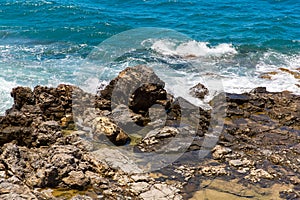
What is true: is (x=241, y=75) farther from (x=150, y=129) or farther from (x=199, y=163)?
(x=199, y=163)

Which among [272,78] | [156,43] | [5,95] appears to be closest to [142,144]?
[5,95]

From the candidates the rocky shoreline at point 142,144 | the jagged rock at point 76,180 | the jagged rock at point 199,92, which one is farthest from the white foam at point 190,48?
the jagged rock at point 76,180

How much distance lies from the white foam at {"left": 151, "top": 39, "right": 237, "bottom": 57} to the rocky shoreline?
10.4 m

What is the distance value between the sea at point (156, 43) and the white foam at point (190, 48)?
7 centimetres

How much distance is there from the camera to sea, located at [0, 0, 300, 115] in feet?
72.0

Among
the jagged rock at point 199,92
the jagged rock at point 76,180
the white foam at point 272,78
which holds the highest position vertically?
the jagged rock at point 76,180

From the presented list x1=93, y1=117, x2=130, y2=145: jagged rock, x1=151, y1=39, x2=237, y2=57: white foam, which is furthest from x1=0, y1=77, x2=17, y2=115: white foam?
x1=151, y1=39, x2=237, y2=57: white foam

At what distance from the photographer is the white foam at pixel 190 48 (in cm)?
2769

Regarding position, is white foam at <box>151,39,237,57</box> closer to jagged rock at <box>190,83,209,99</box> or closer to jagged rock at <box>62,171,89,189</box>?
jagged rock at <box>190,83,209,99</box>

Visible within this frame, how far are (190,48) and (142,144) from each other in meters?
17.1

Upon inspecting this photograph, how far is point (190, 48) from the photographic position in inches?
1131

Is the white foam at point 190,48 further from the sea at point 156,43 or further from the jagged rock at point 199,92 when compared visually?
the jagged rock at point 199,92

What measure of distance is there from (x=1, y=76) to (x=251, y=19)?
23348 mm

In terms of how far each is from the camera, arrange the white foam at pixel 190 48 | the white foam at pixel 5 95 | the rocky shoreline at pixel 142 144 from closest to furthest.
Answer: the rocky shoreline at pixel 142 144, the white foam at pixel 5 95, the white foam at pixel 190 48
